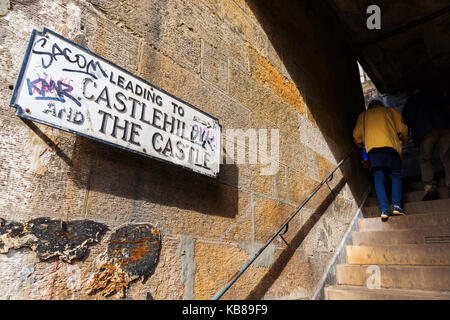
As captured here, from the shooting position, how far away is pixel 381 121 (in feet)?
10.4

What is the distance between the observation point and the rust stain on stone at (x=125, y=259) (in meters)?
1.07

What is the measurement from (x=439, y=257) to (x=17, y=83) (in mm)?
2823

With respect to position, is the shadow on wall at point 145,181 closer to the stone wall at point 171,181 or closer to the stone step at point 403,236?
the stone wall at point 171,181

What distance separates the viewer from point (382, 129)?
10.3ft

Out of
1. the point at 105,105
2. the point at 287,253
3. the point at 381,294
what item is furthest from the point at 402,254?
the point at 105,105

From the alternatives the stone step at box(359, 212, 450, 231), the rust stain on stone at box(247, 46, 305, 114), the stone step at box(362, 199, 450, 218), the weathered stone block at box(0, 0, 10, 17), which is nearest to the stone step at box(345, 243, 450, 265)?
the stone step at box(359, 212, 450, 231)

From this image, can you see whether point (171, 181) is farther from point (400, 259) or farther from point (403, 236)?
point (403, 236)

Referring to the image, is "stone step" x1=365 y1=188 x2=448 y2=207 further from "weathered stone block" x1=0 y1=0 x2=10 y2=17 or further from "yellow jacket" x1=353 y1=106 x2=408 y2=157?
"weathered stone block" x1=0 y1=0 x2=10 y2=17

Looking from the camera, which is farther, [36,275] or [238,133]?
[238,133]

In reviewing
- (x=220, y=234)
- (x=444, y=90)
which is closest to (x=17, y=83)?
(x=220, y=234)

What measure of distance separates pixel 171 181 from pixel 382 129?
8.58 feet

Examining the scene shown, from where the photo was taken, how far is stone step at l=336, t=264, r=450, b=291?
6.83 feet

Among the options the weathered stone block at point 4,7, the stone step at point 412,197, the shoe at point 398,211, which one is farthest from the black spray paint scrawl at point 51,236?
the stone step at point 412,197
